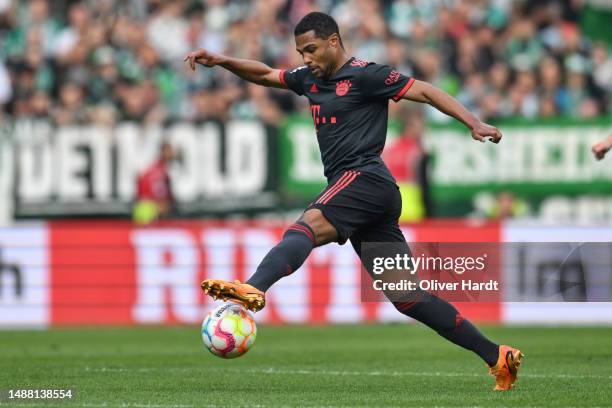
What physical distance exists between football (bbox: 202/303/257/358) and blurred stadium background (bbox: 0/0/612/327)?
7.01 meters

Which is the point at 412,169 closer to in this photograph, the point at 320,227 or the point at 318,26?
the point at 318,26

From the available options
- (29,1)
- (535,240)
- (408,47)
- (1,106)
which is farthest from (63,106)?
(535,240)

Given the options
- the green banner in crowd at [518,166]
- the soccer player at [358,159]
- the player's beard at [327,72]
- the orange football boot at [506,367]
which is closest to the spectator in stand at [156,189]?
the green banner in crowd at [518,166]

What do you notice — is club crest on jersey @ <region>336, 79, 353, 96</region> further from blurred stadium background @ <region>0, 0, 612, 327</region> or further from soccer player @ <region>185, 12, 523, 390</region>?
blurred stadium background @ <region>0, 0, 612, 327</region>

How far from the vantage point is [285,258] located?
8.10m

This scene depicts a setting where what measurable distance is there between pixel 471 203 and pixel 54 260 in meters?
5.71

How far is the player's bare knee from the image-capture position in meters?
8.34

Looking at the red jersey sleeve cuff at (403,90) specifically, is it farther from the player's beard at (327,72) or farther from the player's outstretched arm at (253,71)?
the player's outstretched arm at (253,71)

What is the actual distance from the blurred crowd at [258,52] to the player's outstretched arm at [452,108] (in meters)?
10.9

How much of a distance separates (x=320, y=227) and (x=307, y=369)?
2.42 metres

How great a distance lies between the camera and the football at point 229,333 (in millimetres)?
8102

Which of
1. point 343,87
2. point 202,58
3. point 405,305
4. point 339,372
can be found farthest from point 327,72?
point 339,372

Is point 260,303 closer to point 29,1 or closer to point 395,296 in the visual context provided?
point 395,296

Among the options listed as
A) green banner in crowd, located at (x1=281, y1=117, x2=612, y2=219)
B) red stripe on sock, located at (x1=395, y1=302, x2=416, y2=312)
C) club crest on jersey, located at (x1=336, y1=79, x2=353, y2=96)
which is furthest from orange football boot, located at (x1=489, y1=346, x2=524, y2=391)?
green banner in crowd, located at (x1=281, y1=117, x2=612, y2=219)
